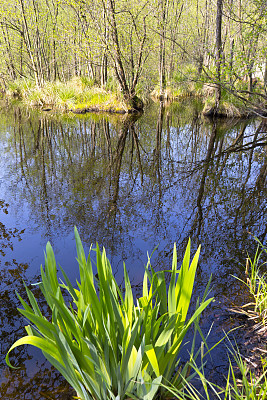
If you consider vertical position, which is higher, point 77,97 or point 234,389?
point 77,97

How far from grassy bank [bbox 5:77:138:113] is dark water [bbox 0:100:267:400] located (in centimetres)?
522

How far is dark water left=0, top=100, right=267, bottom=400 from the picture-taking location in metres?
2.74

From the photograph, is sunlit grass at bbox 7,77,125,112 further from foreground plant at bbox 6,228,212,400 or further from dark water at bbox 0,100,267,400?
foreground plant at bbox 6,228,212,400

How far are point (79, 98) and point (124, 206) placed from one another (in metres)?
11.9

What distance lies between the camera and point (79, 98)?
1538 cm

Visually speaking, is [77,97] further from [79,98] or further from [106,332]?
[106,332]

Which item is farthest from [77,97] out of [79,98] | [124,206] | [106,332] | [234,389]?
[234,389]

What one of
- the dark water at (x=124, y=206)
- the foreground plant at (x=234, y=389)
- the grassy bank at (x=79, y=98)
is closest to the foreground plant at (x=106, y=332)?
the foreground plant at (x=234, y=389)

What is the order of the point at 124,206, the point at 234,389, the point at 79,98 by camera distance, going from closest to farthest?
the point at 234,389, the point at 124,206, the point at 79,98

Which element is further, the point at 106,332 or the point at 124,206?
the point at 124,206

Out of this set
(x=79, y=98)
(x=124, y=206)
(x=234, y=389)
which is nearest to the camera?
(x=234, y=389)

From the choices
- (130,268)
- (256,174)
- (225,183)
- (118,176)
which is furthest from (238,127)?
(130,268)

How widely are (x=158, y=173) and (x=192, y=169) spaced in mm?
828

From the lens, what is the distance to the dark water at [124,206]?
9.00 ft
